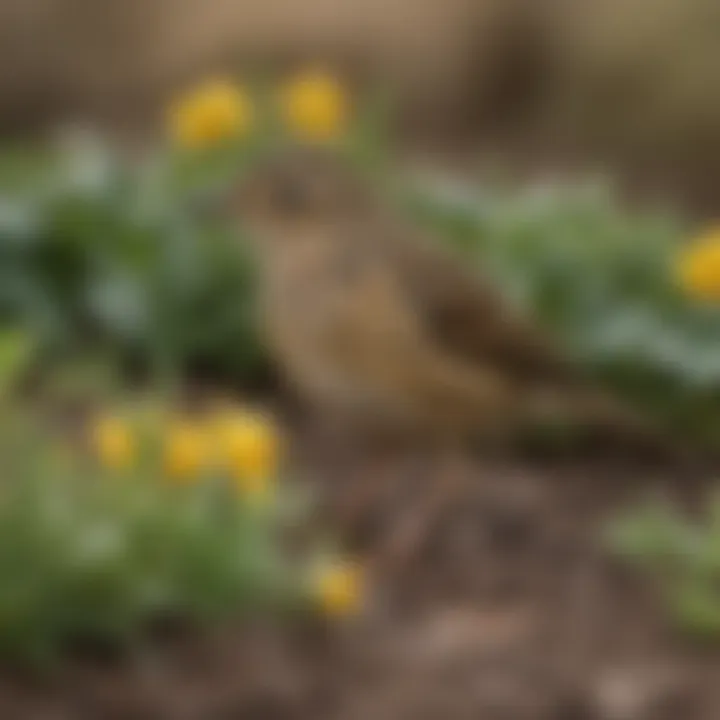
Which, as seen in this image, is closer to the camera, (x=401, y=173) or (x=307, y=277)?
(x=307, y=277)

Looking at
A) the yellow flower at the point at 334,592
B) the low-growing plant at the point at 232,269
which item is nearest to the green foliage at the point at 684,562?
the yellow flower at the point at 334,592

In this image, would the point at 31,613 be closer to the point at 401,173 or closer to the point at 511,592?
the point at 511,592

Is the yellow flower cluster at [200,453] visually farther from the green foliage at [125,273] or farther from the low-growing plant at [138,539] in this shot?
the green foliage at [125,273]

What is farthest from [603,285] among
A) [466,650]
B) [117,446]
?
[117,446]

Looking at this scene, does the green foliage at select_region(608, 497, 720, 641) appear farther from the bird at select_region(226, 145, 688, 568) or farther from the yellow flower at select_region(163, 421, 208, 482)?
the bird at select_region(226, 145, 688, 568)

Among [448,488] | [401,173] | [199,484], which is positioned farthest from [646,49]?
[199,484]

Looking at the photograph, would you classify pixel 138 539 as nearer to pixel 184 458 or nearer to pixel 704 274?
pixel 184 458
